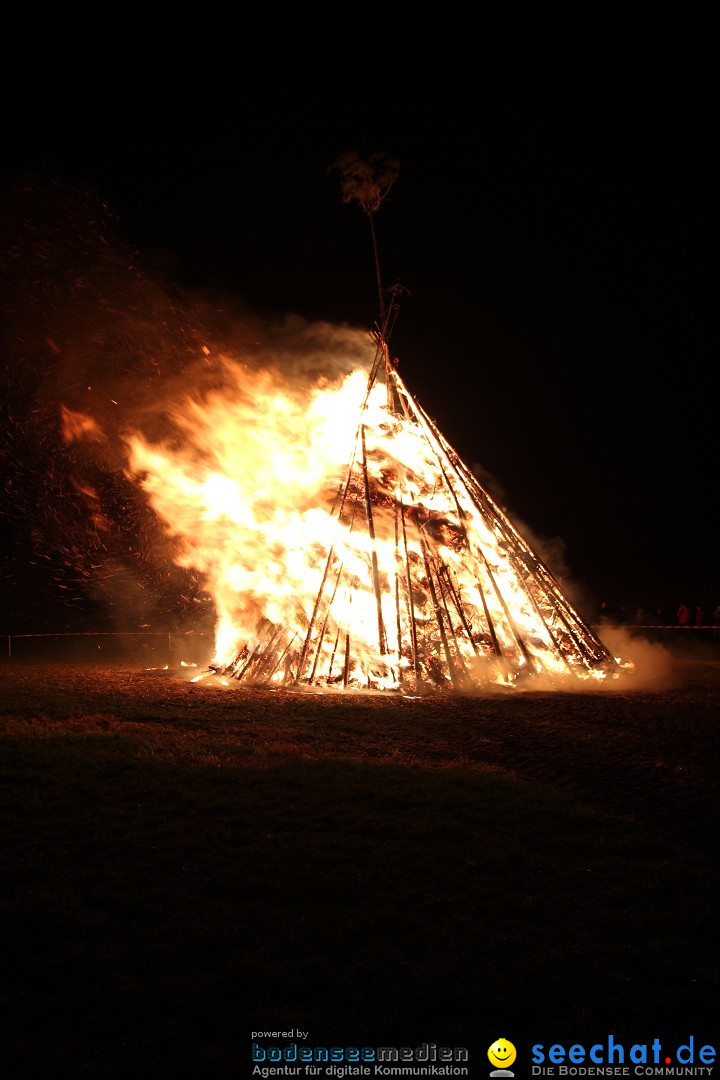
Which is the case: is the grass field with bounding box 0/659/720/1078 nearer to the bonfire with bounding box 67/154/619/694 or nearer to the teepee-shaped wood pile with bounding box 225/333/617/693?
the teepee-shaped wood pile with bounding box 225/333/617/693

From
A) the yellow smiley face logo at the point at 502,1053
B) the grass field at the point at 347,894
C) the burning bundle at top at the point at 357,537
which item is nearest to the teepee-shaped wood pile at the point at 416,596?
the burning bundle at top at the point at 357,537

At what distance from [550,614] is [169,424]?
891cm

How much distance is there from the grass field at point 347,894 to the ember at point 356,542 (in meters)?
4.69

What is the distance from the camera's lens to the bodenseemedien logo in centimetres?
274

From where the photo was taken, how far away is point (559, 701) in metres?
10.8

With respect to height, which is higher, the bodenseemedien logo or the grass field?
the grass field

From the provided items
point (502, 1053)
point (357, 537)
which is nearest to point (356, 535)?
point (357, 537)

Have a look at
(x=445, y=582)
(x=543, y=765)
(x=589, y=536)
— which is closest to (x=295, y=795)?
(x=543, y=765)

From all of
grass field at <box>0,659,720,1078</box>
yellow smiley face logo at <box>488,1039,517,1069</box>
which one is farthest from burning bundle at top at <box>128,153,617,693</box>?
yellow smiley face logo at <box>488,1039,517,1069</box>

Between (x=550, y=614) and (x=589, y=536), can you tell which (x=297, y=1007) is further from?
(x=589, y=536)

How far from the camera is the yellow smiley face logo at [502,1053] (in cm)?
277

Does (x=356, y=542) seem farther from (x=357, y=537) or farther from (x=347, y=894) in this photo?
(x=347, y=894)

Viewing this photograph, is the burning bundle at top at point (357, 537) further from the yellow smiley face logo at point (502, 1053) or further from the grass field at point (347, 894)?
the yellow smiley face logo at point (502, 1053)

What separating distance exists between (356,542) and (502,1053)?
10.7 metres
